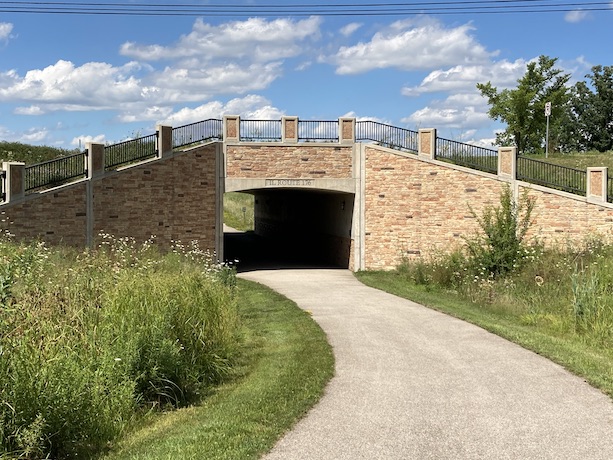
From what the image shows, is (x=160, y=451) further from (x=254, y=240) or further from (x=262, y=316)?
(x=254, y=240)

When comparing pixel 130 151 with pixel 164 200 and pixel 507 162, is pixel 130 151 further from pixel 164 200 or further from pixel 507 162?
pixel 507 162

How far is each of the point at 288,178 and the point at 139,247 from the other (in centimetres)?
641

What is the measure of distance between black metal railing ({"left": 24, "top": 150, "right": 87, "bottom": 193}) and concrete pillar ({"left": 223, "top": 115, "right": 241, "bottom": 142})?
5423mm

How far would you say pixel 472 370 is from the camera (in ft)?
29.1

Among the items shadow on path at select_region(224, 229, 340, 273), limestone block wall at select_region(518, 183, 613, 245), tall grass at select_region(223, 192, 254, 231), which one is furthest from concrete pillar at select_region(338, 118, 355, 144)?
tall grass at select_region(223, 192, 254, 231)

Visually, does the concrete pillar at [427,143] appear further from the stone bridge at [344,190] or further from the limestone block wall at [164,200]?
the limestone block wall at [164,200]

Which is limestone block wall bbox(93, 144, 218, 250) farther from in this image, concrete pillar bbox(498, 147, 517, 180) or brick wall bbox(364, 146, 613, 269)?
concrete pillar bbox(498, 147, 517, 180)

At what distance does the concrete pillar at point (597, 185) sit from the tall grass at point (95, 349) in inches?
593

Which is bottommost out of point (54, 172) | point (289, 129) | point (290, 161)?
point (54, 172)

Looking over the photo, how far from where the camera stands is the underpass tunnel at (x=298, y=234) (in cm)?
2667

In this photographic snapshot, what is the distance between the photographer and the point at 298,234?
33.9 meters

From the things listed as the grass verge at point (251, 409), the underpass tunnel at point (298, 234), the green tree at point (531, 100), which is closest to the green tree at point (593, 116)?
the green tree at point (531, 100)

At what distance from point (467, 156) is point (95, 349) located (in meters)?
18.4

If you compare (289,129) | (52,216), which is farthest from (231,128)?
(52,216)
